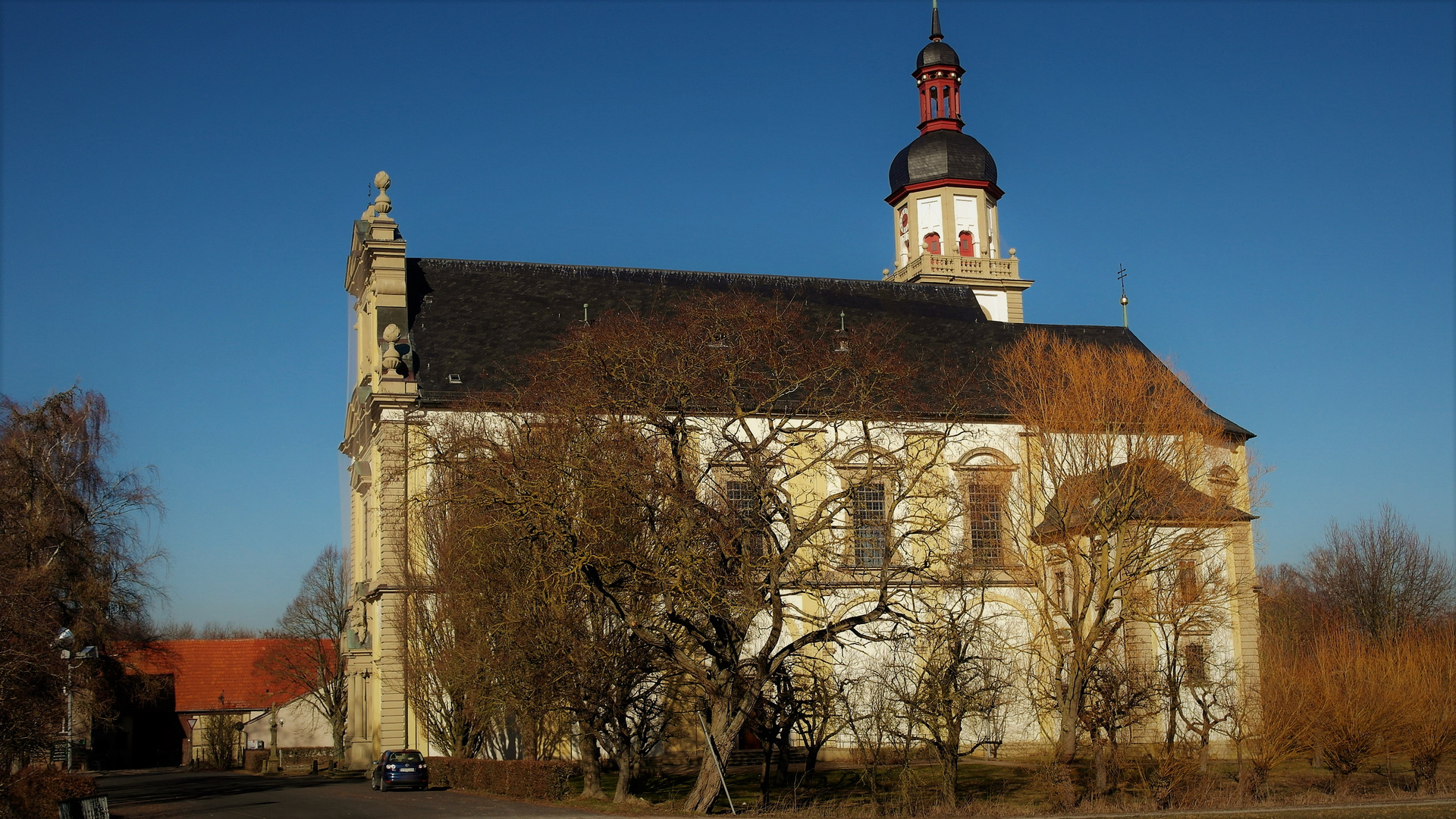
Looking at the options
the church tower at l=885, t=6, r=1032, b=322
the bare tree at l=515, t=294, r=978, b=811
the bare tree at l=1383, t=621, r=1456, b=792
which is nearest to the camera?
the bare tree at l=515, t=294, r=978, b=811

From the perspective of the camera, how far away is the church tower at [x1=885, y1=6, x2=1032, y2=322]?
49938mm

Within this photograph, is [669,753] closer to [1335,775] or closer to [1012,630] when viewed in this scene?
[1012,630]

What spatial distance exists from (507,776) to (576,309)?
17.6 meters

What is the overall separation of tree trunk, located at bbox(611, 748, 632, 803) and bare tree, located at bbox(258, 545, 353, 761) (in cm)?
2679

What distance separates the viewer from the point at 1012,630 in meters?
37.2

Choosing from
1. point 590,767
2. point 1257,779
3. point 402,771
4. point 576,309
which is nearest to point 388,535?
point 402,771

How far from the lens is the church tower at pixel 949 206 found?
49938 mm

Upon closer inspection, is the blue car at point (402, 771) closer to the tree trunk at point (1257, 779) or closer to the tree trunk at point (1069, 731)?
the tree trunk at point (1069, 731)

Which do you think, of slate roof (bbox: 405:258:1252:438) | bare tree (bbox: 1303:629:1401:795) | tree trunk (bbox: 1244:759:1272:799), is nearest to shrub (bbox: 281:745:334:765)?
slate roof (bbox: 405:258:1252:438)

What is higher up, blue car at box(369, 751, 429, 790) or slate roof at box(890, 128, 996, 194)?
slate roof at box(890, 128, 996, 194)

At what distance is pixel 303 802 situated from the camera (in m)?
28.8

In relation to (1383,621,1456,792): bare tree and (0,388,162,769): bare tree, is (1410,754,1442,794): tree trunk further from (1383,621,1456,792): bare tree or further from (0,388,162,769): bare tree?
(0,388,162,769): bare tree

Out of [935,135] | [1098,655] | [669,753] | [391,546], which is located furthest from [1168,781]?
[935,135]

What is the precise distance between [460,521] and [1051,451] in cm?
1374
